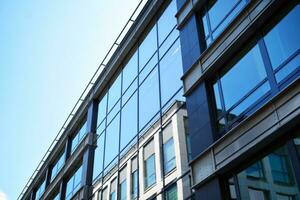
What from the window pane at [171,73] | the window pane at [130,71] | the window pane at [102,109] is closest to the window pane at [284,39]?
the window pane at [171,73]

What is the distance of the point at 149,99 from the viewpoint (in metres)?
21.6

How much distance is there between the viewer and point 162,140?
18.8m

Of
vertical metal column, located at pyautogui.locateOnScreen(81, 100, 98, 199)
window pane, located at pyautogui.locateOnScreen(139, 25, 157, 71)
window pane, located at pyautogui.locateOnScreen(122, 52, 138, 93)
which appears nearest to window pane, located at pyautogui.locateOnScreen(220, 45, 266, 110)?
window pane, located at pyautogui.locateOnScreen(139, 25, 157, 71)

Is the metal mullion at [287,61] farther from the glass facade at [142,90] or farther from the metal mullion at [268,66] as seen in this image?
the glass facade at [142,90]

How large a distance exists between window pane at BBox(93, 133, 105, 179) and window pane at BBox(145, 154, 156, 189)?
22.9 feet

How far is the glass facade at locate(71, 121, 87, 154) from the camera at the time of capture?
31734mm

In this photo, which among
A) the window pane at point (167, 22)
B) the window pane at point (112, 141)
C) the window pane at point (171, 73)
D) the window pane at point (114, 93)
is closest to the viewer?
the window pane at point (171, 73)

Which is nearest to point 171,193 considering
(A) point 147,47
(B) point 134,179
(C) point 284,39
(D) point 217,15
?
(B) point 134,179

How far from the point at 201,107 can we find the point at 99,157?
1226cm

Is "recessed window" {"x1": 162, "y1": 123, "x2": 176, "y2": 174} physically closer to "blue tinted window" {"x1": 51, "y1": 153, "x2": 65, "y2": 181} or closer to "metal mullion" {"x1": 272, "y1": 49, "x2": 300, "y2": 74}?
"metal mullion" {"x1": 272, "y1": 49, "x2": 300, "y2": 74}

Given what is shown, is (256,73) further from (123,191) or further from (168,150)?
(123,191)

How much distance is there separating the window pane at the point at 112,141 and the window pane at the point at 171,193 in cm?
725

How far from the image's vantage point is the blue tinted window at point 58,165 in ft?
115

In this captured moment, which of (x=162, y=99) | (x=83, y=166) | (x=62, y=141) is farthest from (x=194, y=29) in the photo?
(x=62, y=141)
